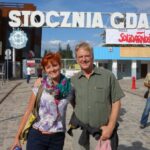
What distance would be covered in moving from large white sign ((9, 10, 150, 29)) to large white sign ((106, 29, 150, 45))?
24.6 feet

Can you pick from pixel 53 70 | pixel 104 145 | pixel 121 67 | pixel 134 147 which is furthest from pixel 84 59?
pixel 121 67

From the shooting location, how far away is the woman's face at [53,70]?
468 cm

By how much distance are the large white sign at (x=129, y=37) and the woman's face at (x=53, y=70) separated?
53.0 meters

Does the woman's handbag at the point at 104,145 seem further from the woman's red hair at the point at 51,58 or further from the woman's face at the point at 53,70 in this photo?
the woman's red hair at the point at 51,58

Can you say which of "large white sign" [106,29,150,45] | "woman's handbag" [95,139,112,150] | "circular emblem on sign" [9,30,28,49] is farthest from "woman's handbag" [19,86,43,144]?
"large white sign" [106,29,150,45]

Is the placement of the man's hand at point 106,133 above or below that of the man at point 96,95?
below

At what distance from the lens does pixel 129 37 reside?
58094mm

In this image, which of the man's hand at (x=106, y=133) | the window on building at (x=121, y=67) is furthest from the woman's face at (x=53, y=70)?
the window on building at (x=121, y=67)

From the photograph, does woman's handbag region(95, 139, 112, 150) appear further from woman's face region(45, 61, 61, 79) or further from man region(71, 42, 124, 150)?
woman's face region(45, 61, 61, 79)

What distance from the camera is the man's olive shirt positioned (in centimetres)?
469

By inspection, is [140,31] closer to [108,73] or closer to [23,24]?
[23,24]

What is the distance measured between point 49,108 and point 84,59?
24.2 inches

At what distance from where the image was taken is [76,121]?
4.87 meters

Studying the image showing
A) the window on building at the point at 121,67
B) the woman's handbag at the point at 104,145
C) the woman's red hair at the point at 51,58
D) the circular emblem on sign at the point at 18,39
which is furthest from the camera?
the window on building at the point at 121,67
